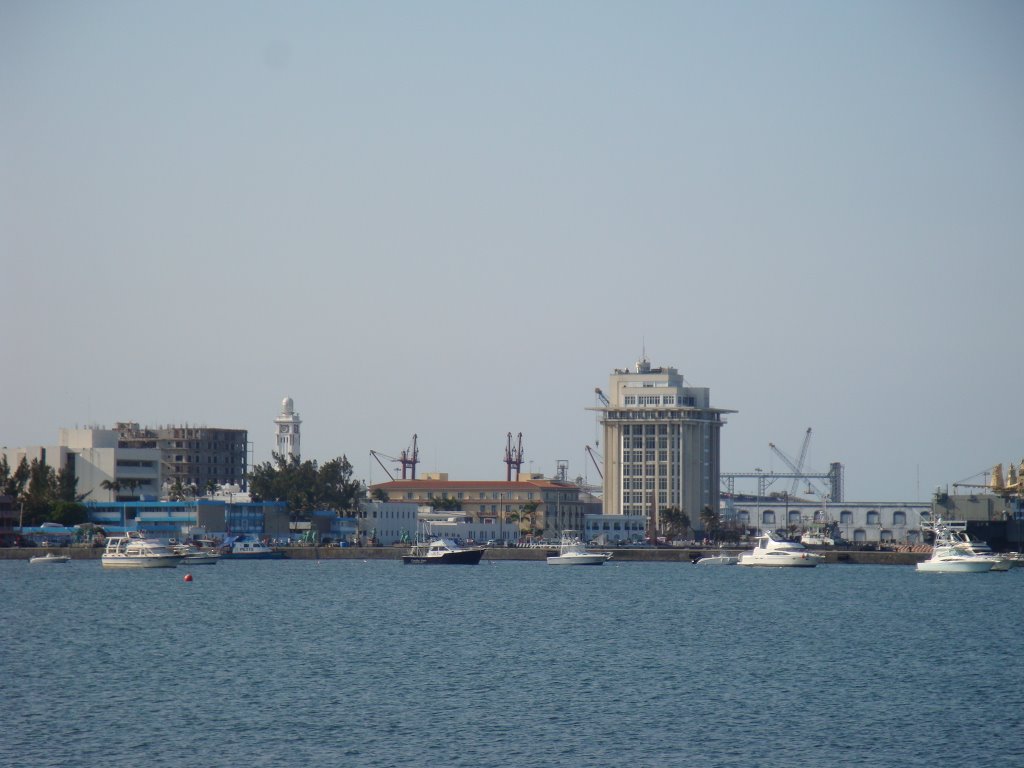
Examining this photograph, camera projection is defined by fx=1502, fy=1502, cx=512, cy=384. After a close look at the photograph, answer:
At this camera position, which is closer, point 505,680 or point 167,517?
point 505,680

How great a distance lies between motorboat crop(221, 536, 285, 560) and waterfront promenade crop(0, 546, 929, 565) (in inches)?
96.0

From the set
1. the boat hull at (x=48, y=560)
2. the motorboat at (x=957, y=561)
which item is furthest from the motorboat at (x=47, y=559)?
the motorboat at (x=957, y=561)

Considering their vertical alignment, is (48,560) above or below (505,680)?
above

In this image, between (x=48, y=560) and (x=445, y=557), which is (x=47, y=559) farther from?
(x=445, y=557)

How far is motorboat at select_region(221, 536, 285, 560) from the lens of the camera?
553 ft

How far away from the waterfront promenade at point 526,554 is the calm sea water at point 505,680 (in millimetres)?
68081

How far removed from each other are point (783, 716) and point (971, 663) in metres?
17.9

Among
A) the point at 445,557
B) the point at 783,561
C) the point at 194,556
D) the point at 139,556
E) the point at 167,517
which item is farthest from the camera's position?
the point at 167,517

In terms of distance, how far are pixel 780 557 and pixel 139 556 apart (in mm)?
65646

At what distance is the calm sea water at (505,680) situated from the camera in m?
40.6

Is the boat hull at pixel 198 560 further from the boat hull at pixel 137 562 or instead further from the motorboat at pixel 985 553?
the motorboat at pixel 985 553

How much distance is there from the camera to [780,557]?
158 meters

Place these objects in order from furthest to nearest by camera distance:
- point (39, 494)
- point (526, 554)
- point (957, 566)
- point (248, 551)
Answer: point (526, 554), point (39, 494), point (248, 551), point (957, 566)

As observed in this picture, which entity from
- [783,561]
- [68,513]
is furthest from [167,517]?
[783,561]
